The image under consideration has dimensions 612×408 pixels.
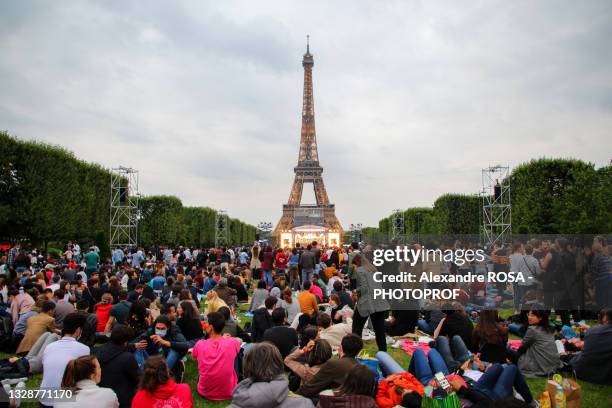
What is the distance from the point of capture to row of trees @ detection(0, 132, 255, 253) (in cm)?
2438

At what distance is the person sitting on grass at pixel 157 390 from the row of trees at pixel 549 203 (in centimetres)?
2055

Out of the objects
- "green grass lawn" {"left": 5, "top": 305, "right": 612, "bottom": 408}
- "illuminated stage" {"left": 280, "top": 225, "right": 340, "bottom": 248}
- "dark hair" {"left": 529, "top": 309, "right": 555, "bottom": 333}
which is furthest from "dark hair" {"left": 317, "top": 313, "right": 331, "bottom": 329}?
"illuminated stage" {"left": 280, "top": 225, "right": 340, "bottom": 248}

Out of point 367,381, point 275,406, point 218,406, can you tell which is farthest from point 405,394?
point 218,406

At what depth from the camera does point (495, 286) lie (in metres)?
14.6

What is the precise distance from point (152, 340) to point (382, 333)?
11.8 ft

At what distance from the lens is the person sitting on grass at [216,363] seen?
19.9ft

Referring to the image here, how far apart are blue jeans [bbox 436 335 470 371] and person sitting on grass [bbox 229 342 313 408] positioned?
292cm

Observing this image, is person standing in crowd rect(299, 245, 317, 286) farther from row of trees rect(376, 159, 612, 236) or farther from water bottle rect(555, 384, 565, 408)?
row of trees rect(376, 159, 612, 236)

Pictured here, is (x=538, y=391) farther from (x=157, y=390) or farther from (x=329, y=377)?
(x=157, y=390)

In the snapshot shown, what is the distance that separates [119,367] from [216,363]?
1374mm

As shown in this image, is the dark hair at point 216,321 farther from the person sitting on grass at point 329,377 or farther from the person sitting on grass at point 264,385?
the person sitting on grass at point 264,385

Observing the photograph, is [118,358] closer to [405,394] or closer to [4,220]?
[405,394]

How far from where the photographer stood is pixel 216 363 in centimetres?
605

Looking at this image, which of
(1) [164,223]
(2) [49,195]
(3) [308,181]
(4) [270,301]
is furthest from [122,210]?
(3) [308,181]
